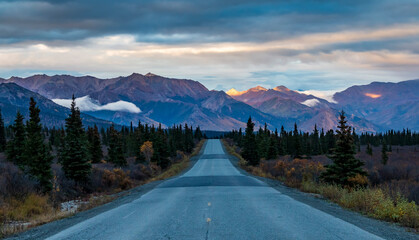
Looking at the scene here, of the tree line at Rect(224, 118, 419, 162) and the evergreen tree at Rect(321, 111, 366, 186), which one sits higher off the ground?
the evergreen tree at Rect(321, 111, 366, 186)

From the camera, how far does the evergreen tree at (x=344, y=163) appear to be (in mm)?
23372

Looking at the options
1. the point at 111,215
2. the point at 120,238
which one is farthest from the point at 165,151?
the point at 120,238

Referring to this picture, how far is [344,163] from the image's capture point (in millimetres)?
23641

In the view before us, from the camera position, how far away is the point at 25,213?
14.6 m

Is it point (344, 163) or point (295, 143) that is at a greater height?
point (344, 163)

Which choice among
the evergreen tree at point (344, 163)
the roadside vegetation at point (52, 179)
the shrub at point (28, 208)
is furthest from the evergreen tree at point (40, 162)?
the evergreen tree at point (344, 163)

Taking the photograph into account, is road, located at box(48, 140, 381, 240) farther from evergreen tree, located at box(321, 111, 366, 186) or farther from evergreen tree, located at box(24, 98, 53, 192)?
evergreen tree, located at box(321, 111, 366, 186)

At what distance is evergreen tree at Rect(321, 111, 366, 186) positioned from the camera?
920 inches

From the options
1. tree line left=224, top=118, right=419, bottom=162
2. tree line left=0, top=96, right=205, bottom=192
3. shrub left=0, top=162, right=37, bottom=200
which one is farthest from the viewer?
tree line left=224, top=118, right=419, bottom=162

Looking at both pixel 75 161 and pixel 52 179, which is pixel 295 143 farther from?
pixel 52 179

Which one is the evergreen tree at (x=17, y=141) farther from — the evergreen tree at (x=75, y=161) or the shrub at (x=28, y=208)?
the shrub at (x=28, y=208)

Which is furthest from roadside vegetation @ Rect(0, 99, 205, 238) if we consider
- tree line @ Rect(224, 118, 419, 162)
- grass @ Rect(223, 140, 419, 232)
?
tree line @ Rect(224, 118, 419, 162)

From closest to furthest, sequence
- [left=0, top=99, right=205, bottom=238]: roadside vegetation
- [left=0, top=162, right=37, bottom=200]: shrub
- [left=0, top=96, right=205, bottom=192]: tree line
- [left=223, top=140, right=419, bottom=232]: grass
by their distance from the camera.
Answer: [left=223, top=140, right=419, bottom=232]: grass → [left=0, top=99, right=205, bottom=238]: roadside vegetation → [left=0, top=162, right=37, bottom=200]: shrub → [left=0, top=96, right=205, bottom=192]: tree line

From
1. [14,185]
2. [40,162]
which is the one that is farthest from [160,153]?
[14,185]
